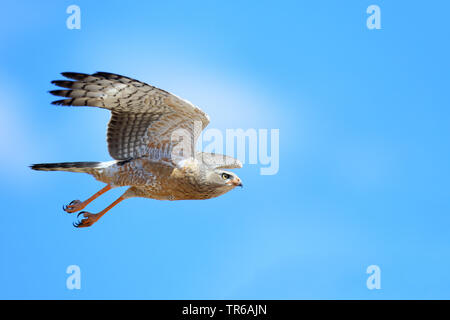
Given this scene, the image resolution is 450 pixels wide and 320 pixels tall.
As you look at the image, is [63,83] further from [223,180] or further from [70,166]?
[223,180]

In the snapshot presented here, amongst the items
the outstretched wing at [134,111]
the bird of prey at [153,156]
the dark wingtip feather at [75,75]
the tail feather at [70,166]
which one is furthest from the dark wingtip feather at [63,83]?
the tail feather at [70,166]

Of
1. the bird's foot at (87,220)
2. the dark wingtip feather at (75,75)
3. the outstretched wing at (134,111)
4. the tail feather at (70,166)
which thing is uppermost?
the dark wingtip feather at (75,75)

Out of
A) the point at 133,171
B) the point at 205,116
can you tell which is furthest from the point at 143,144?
the point at 205,116

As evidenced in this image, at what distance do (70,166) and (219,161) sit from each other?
2821 mm

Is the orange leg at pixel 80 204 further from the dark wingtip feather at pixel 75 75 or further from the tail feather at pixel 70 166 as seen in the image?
the dark wingtip feather at pixel 75 75

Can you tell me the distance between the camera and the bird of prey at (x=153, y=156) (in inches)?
411

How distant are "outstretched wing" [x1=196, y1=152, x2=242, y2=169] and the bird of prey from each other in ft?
3.58

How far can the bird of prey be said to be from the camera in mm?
10445

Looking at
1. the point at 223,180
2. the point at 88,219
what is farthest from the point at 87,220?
the point at 223,180

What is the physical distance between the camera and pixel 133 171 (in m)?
10.9

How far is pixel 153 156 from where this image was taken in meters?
11.1

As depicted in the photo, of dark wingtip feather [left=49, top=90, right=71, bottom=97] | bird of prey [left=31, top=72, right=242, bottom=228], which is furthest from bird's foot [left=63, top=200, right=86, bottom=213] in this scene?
dark wingtip feather [left=49, top=90, right=71, bottom=97]

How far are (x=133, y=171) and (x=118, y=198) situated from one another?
0.82 metres

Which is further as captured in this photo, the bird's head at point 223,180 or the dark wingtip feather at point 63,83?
the bird's head at point 223,180
